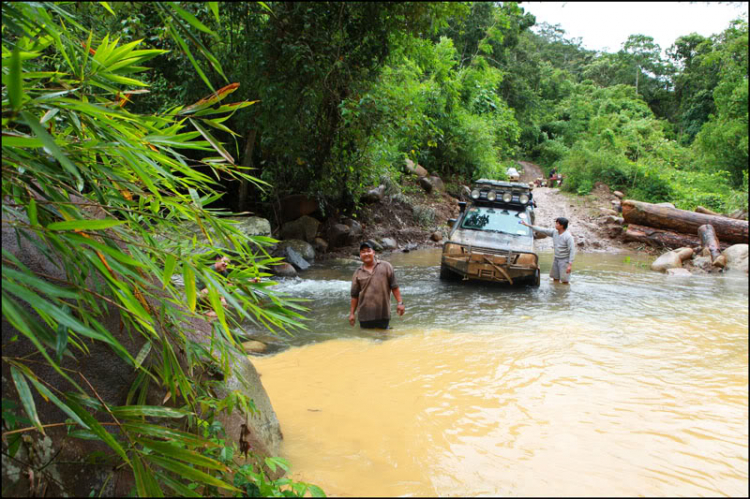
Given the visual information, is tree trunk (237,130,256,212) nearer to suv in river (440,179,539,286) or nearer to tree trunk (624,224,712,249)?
suv in river (440,179,539,286)

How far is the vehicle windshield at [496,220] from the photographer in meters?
10.3

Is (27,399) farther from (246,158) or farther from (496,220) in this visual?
(246,158)

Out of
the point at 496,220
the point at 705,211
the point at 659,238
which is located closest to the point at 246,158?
the point at 496,220

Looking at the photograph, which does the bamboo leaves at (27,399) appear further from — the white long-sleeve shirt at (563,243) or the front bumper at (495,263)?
the white long-sleeve shirt at (563,243)

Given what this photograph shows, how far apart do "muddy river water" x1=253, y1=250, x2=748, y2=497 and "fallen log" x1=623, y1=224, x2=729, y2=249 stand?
7558mm

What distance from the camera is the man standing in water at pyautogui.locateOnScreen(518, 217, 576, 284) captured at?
32.5 feet

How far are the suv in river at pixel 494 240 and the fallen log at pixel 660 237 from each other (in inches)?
286

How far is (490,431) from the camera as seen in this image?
3.96 metres

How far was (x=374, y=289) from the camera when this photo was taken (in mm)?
6754

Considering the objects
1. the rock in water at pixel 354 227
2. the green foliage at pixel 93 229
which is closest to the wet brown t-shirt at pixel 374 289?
the green foliage at pixel 93 229

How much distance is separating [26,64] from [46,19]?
1.20ft

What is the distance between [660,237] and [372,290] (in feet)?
42.8

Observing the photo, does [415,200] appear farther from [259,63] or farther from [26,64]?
[26,64]

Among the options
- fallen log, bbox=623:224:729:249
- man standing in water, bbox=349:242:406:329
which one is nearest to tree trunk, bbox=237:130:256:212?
man standing in water, bbox=349:242:406:329
